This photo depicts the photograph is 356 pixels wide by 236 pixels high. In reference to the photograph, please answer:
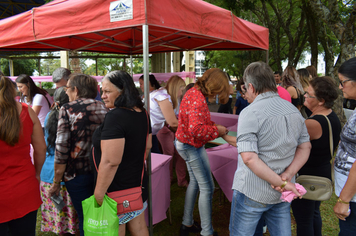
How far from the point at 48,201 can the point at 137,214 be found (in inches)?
47.6

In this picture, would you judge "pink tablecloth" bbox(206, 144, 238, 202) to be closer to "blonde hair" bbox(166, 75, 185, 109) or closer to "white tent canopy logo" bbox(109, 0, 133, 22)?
"blonde hair" bbox(166, 75, 185, 109)

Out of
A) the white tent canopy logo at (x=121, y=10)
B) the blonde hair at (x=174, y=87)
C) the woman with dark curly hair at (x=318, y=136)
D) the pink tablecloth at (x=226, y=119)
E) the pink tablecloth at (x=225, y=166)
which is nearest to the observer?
the woman with dark curly hair at (x=318, y=136)

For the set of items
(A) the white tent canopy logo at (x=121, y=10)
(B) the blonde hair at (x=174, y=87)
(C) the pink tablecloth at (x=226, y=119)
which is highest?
(A) the white tent canopy logo at (x=121, y=10)

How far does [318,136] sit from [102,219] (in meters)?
1.68

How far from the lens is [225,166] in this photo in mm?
2926

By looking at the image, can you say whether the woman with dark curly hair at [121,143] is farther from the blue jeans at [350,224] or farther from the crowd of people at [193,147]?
the blue jeans at [350,224]

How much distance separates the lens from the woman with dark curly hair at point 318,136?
1.92 m

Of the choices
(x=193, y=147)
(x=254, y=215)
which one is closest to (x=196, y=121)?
(x=193, y=147)

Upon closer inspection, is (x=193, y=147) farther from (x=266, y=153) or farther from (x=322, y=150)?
(x=322, y=150)

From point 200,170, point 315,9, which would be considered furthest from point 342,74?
point 315,9

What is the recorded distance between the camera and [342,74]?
5.28 ft

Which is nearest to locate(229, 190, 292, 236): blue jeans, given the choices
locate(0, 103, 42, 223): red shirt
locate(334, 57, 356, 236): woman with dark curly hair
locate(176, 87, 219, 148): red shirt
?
locate(334, 57, 356, 236): woman with dark curly hair

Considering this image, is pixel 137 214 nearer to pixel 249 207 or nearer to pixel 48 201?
pixel 249 207

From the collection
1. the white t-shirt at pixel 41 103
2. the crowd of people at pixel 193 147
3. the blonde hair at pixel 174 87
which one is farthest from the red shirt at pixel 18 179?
the blonde hair at pixel 174 87
